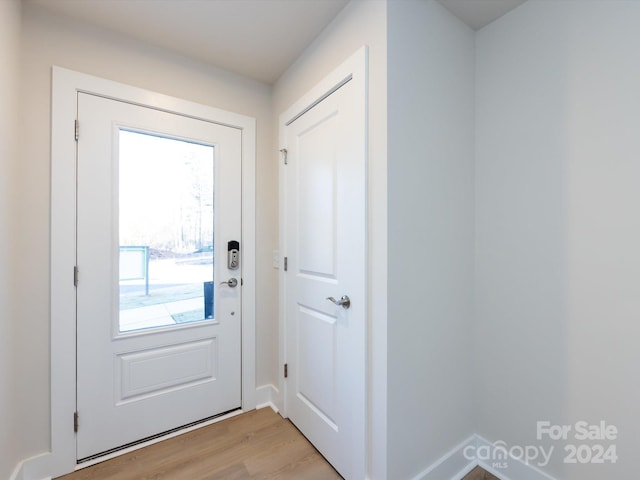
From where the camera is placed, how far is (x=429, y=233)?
1421mm

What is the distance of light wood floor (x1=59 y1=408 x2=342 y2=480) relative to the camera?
153 cm

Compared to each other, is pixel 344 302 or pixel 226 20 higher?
pixel 226 20

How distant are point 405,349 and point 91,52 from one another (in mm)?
2325

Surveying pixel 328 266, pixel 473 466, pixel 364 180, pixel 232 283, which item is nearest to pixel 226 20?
pixel 364 180

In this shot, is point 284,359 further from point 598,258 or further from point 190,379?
point 598,258

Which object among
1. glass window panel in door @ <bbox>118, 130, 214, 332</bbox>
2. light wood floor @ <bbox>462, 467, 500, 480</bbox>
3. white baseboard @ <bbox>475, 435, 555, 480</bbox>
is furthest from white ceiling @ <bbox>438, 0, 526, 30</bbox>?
light wood floor @ <bbox>462, 467, 500, 480</bbox>

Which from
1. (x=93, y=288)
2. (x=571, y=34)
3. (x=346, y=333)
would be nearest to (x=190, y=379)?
(x=93, y=288)

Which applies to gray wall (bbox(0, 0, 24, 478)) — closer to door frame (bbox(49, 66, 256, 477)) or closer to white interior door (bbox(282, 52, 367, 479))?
door frame (bbox(49, 66, 256, 477))

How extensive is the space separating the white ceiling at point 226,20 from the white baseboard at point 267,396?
237cm

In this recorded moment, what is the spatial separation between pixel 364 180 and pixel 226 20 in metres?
1.21

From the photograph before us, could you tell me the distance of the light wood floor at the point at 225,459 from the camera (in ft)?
5.01

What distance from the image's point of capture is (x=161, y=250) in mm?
1830

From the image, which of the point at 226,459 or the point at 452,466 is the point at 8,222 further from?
the point at 452,466

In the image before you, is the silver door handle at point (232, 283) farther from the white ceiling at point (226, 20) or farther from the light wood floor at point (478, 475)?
the light wood floor at point (478, 475)
